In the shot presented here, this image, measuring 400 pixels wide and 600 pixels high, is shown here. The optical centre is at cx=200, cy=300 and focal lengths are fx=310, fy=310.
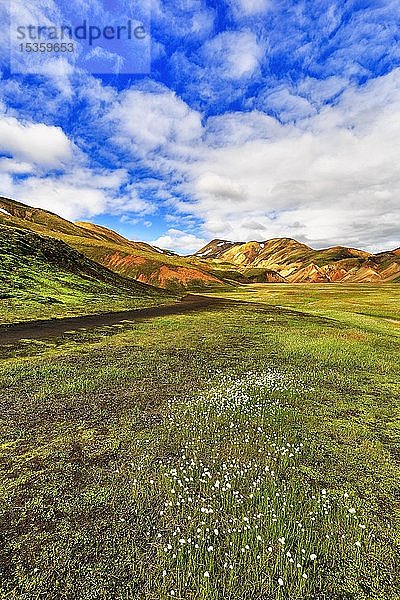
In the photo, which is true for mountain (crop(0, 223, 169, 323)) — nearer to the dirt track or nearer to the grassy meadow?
the dirt track

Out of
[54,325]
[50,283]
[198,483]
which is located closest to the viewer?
[198,483]

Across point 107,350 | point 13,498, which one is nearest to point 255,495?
point 13,498

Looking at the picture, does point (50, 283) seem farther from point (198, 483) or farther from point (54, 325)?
point (198, 483)

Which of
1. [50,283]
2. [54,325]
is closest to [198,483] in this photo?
[54,325]

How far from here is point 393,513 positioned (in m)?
8.58

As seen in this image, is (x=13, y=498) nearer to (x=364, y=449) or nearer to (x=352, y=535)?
(x=352, y=535)

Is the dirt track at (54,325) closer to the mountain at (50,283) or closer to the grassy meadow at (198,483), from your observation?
the mountain at (50,283)

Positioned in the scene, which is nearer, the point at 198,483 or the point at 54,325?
the point at 198,483

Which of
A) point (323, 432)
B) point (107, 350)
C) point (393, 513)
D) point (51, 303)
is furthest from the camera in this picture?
point (51, 303)

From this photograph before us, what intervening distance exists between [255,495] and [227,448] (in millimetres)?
2583

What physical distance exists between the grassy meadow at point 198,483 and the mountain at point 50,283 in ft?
96.2

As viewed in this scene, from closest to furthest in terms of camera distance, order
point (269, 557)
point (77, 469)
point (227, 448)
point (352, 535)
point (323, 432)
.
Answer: point (269, 557) → point (352, 535) → point (77, 469) → point (227, 448) → point (323, 432)

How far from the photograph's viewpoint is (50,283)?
219 feet

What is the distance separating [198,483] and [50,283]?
2607 inches
